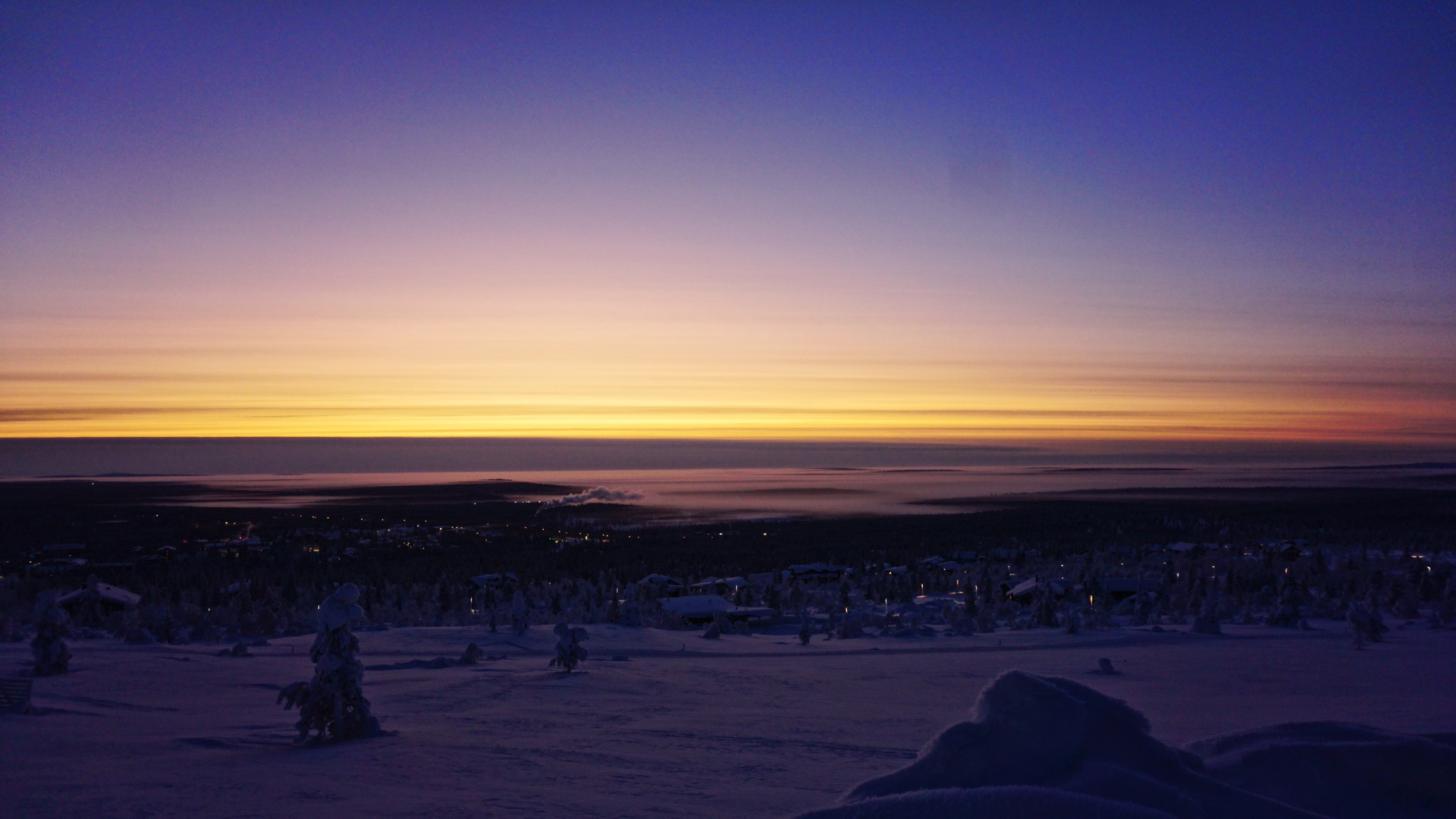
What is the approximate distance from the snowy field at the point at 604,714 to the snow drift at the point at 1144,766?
3660mm

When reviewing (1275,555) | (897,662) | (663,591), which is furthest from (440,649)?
(1275,555)

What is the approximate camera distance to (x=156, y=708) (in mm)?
12008

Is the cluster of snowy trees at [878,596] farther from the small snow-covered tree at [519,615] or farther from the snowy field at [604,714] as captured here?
the snowy field at [604,714]

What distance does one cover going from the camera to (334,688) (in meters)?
9.95

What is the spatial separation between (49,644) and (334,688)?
724 cm

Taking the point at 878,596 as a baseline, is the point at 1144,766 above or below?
above

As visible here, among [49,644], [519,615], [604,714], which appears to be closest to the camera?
[604,714]

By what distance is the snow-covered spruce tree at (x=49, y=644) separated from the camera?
13805 millimetres

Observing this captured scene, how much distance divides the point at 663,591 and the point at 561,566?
44.7 ft

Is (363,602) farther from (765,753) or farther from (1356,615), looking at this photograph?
(1356,615)

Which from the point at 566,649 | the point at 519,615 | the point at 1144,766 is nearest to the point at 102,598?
the point at 519,615

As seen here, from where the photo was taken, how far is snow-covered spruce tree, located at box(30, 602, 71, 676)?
45.3 feet

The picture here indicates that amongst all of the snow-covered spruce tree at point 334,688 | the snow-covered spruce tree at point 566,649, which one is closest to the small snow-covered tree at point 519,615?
the snow-covered spruce tree at point 566,649

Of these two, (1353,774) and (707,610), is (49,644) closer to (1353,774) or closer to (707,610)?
(1353,774)
